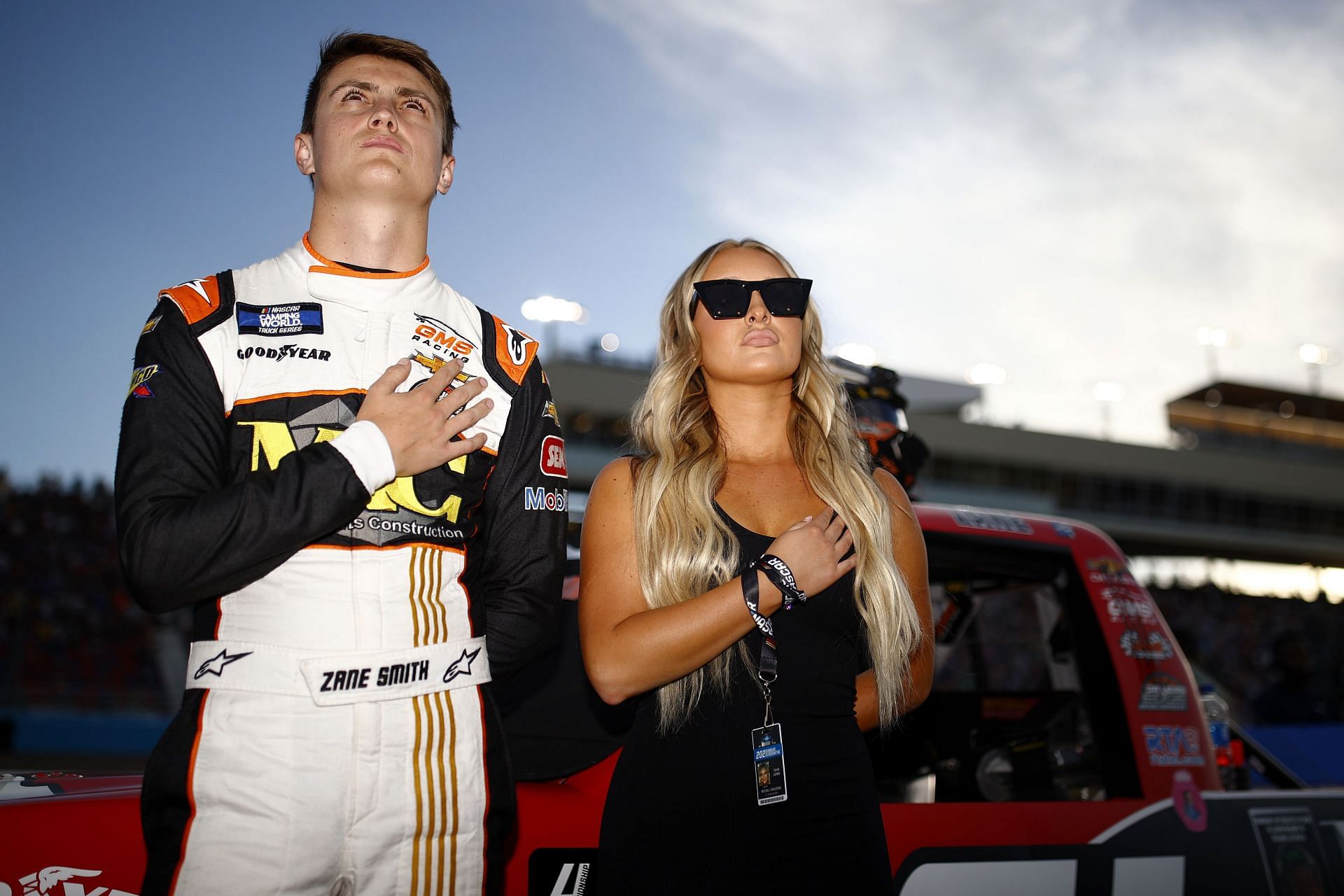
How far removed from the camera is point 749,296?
7.62 ft

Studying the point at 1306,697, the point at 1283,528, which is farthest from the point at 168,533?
the point at 1283,528

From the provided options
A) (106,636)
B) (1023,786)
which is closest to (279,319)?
(1023,786)

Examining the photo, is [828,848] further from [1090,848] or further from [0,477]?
[0,477]

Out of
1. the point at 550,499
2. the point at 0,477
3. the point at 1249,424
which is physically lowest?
the point at 550,499

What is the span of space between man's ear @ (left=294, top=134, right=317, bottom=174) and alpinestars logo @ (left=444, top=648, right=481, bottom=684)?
1.00m

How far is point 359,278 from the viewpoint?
1898mm

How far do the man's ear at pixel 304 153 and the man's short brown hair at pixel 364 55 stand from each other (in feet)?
0.06

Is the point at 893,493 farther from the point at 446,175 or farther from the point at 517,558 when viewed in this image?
the point at 446,175

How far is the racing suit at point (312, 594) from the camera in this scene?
5.08 feet

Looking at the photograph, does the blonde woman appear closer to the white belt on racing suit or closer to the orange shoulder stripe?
the white belt on racing suit

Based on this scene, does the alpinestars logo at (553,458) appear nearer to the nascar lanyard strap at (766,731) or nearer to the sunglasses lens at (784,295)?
the nascar lanyard strap at (766,731)

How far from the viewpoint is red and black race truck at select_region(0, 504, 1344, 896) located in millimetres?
2160

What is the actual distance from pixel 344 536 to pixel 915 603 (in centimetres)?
132

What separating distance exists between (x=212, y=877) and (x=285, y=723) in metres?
0.23
